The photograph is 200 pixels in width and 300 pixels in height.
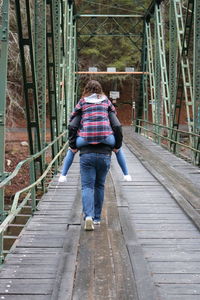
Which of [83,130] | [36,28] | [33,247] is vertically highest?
[36,28]

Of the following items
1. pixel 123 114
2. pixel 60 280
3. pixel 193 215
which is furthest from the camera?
pixel 123 114

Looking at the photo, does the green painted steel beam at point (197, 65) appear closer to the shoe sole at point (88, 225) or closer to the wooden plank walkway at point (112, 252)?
the wooden plank walkway at point (112, 252)

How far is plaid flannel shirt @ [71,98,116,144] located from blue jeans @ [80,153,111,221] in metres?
0.20

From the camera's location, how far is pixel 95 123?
197 inches

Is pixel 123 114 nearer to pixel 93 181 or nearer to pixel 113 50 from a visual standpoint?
pixel 113 50

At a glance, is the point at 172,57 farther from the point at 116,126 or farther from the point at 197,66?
the point at 116,126

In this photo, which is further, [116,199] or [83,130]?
[116,199]

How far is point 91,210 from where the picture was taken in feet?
17.2

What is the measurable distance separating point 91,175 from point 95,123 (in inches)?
24.5

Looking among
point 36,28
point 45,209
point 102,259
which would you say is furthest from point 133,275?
point 36,28

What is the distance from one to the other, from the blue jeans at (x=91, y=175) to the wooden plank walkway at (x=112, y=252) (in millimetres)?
340

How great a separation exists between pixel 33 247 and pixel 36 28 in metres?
4.96

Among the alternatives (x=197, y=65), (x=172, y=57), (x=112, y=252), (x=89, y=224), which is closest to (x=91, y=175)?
(x=89, y=224)

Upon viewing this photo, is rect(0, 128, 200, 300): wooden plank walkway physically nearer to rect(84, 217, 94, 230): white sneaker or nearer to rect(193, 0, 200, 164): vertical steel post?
rect(84, 217, 94, 230): white sneaker
